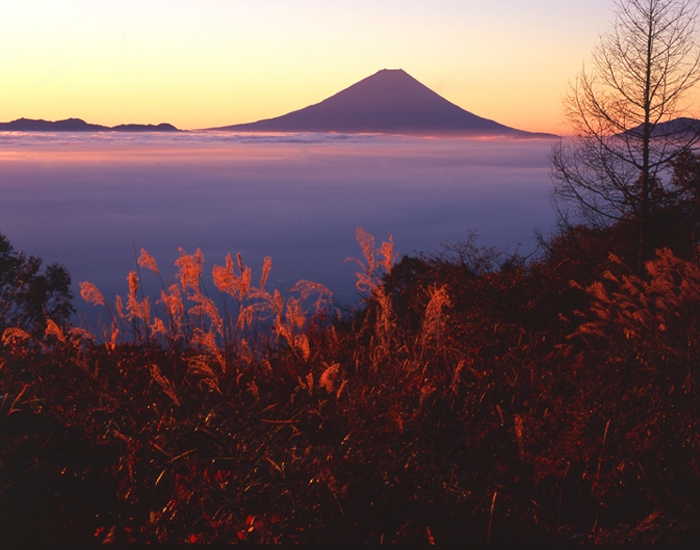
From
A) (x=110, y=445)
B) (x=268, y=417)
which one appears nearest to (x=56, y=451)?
(x=110, y=445)

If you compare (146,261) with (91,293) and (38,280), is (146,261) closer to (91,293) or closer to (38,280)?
(91,293)

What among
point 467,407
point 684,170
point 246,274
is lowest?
point 467,407

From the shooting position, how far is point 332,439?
11.9 feet

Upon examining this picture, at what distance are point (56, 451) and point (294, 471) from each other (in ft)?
5.80

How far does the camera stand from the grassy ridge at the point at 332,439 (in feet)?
9.29

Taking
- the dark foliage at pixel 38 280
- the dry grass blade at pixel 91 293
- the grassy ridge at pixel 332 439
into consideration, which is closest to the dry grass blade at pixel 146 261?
the grassy ridge at pixel 332 439

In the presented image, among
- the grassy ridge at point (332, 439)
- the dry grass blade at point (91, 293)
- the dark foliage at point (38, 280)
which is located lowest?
the dark foliage at point (38, 280)

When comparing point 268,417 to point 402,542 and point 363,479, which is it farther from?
point 402,542

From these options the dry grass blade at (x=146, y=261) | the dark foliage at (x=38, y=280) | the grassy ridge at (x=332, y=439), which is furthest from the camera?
the dark foliage at (x=38, y=280)

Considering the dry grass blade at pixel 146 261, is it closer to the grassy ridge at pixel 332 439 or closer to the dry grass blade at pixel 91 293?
the grassy ridge at pixel 332 439

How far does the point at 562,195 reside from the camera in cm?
1814

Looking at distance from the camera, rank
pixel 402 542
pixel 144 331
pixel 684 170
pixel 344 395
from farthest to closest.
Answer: pixel 684 170 < pixel 144 331 < pixel 344 395 < pixel 402 542

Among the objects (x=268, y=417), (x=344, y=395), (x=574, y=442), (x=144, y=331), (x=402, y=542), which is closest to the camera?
(x=402, y=542)

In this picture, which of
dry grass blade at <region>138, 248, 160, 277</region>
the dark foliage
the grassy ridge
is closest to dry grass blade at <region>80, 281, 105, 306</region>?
the grassy ridge
